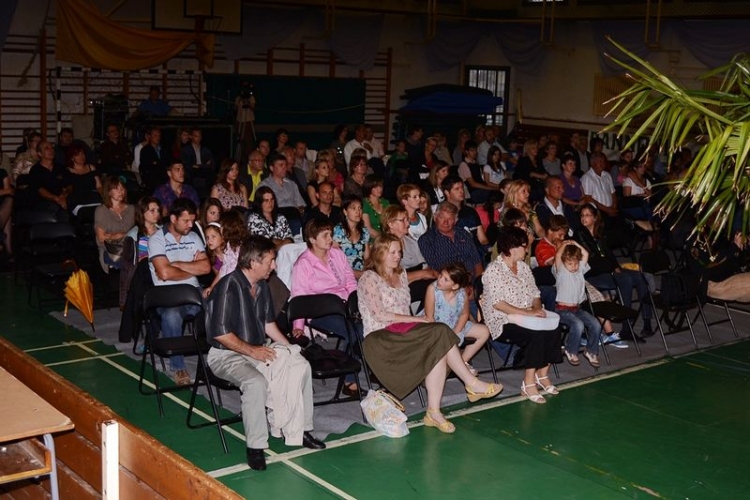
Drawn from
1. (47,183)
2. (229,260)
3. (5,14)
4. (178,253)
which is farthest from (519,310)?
(5,14)

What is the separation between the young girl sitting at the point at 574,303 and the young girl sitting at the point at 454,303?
0.97 meters

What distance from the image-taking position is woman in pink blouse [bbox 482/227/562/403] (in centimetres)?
755

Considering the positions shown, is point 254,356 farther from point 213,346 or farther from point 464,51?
point 464,51

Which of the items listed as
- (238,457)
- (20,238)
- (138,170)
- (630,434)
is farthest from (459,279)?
(138,170)

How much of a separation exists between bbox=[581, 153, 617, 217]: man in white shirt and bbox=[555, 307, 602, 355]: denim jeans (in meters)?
4.44

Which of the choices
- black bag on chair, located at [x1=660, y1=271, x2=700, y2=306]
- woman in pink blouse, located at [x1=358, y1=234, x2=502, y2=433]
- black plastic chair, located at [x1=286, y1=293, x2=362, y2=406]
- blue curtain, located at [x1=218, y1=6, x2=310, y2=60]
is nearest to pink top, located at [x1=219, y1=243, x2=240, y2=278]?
black plastic chair, located at [x1=286, y1=293, x2=362, y2=406]

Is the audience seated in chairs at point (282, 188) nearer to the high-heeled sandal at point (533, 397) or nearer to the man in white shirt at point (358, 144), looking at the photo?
the man in white shirt at point (358, 144)

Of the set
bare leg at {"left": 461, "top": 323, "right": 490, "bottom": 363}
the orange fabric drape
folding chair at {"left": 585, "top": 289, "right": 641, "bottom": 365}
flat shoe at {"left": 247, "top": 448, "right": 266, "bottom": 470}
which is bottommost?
flat shoe at {"left": 247, "top": 448, "right": 266, "bottom": 470}

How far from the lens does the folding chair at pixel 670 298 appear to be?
9.15 metres

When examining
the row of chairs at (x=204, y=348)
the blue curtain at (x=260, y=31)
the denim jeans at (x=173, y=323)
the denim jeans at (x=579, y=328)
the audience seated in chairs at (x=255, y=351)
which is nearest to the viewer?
the audience seated in chairs at (x=255, y=351)

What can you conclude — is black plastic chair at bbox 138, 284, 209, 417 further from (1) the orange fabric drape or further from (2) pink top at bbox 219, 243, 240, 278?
(1) the orange fabric drape

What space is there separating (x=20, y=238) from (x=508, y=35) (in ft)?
40.3

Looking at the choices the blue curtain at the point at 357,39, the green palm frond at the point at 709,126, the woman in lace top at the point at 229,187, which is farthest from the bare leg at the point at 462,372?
the blue curtain at the point at 357,39

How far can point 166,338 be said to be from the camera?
6934 mm
